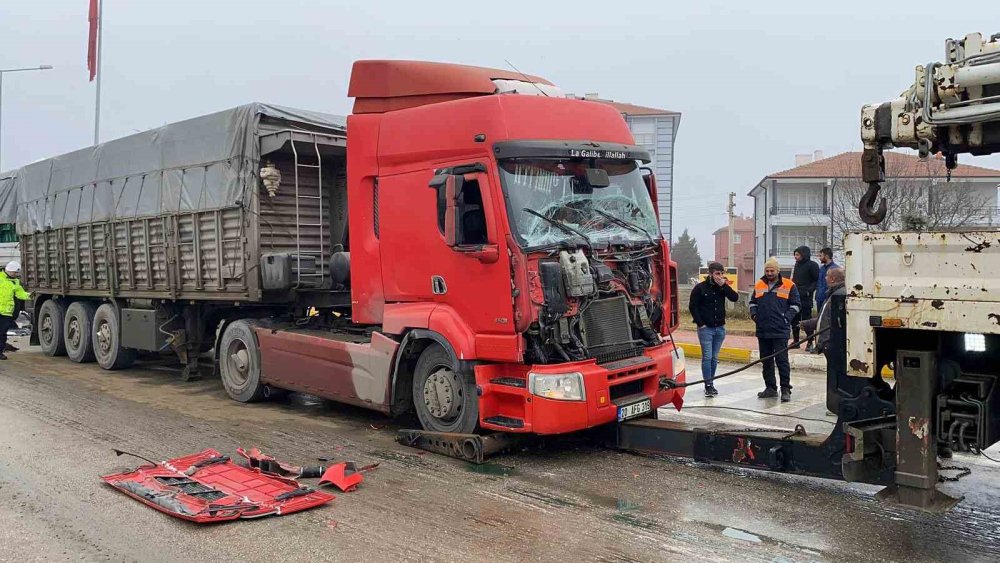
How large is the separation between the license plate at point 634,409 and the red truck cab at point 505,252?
2 centimetres

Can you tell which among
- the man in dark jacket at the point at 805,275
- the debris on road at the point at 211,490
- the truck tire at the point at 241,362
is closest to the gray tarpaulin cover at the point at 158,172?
the truck tire at the point at 241,362

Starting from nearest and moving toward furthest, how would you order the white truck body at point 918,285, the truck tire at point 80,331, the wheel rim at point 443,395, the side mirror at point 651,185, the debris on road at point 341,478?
the white truck body at point 918,285, the debris on road at point 341,478, the wheel rim at point 443,395, the side mirror at point 651,185, the truck tire at point 80,331

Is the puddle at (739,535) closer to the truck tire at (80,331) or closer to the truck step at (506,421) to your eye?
the truck step at (506,421)

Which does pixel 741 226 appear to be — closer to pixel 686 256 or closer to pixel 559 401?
pixel 686 256

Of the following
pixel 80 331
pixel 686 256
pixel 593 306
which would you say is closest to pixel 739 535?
pixel 593 306

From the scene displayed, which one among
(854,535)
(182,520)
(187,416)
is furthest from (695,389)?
(182,520)

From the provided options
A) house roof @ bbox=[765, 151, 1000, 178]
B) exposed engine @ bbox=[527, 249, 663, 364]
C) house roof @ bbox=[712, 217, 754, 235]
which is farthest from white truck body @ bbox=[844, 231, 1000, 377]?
house roof @ bbox=[712, 217, 754, 235]

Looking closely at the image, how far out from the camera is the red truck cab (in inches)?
246

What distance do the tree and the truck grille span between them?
7237cm

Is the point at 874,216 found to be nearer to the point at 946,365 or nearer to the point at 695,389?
the point at 946,365

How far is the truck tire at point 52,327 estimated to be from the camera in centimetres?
1360

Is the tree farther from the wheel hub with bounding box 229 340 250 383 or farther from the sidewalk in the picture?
the wheel hub with bounding box 229 340 250 383

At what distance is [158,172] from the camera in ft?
34.9

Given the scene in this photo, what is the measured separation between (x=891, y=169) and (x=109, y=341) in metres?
26.9
